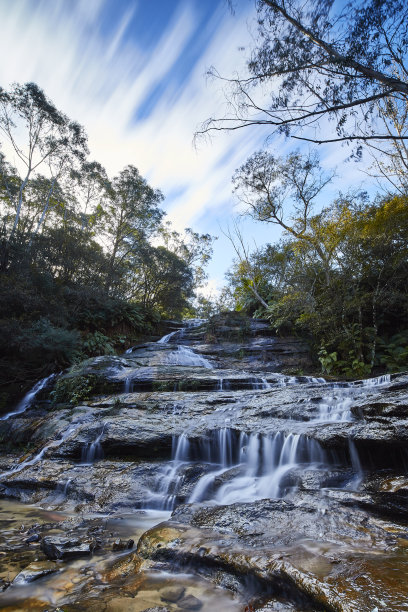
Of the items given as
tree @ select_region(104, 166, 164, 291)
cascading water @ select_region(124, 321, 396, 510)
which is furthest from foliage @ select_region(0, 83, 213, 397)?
cascading water @ select_region(124, 321, 396, 510)

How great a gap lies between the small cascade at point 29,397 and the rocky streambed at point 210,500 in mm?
592

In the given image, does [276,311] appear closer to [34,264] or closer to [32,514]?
[34,264]

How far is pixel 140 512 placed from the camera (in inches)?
156

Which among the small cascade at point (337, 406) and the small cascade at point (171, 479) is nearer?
the small cascade at point (171, 479)

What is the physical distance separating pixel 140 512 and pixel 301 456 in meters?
2.36

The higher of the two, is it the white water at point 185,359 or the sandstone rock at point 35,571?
the white water at point 185,359

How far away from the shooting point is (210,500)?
12.9 feet

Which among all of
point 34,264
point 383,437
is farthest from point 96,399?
point 34,264

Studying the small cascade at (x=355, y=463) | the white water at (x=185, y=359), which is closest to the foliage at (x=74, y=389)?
the white water at (x=185, y=359)

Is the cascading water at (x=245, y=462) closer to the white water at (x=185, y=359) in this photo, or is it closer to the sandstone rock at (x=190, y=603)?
the sandstone rock at (x=190, y=603)

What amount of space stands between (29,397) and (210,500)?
26.2 feet

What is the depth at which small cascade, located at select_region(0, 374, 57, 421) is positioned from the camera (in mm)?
8865

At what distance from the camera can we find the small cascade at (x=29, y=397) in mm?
8865

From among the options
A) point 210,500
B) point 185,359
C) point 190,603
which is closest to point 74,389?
point 185,359
